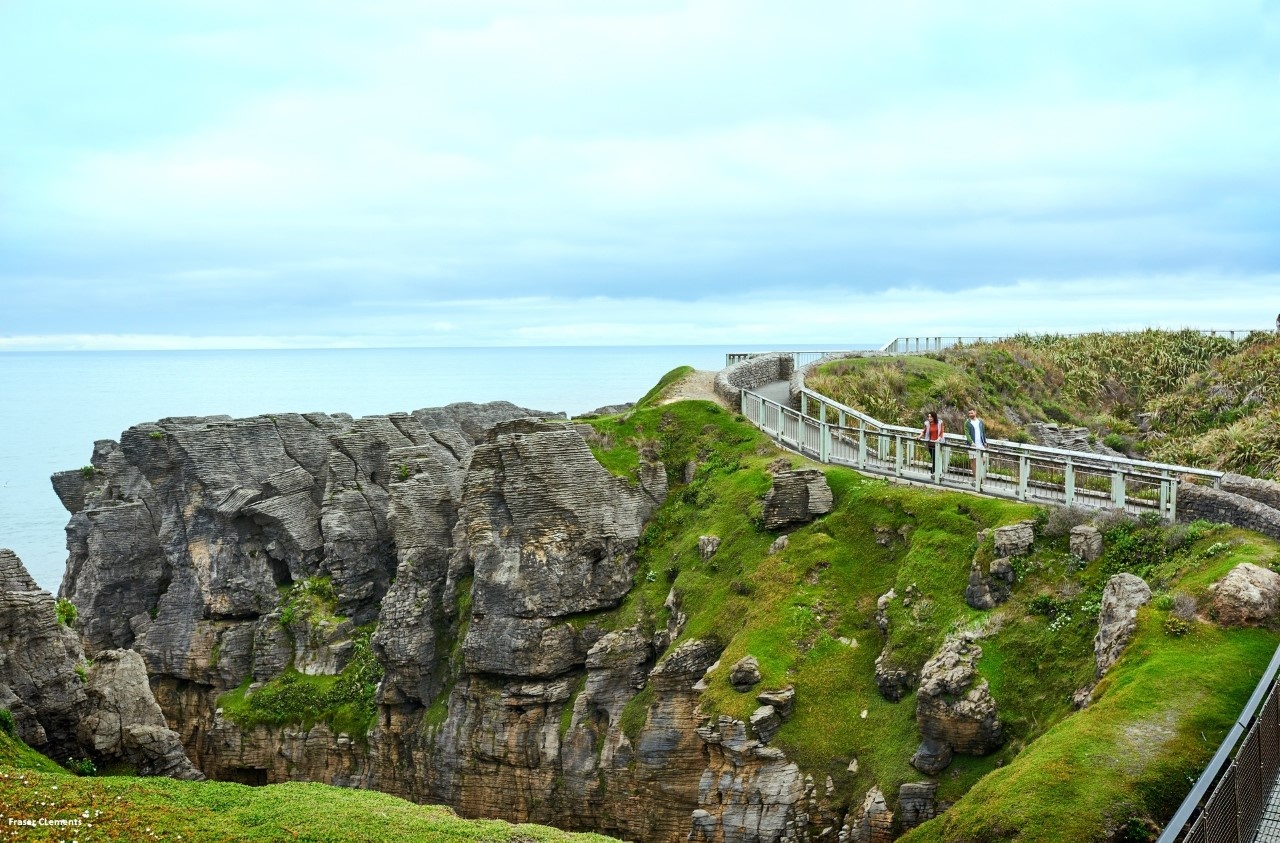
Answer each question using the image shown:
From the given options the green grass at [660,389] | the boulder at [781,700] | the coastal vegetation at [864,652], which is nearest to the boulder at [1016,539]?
the coastal vegetation at [864,652]

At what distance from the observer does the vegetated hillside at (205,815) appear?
19.8m

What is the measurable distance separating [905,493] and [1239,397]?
28.0 metres

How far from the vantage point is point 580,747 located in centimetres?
3359

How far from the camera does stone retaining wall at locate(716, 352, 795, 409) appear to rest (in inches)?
1802

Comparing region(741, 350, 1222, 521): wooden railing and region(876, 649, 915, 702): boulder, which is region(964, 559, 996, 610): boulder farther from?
region(741, 350, 1222, 521): wooden railing

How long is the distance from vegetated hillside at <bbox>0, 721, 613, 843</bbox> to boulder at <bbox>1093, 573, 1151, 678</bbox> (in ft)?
34.4

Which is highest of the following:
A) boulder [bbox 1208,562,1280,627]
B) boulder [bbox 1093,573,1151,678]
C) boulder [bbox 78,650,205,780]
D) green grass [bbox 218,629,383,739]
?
boulder [bbox 1208,562,1280,627]

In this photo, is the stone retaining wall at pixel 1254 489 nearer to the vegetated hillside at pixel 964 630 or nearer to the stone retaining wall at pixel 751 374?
the vegetated hillside at pixel 964 630

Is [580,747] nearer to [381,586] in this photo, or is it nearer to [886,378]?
[381,586]

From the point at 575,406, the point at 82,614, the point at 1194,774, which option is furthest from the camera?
the point at 575,406

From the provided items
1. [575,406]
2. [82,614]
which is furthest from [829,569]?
[575,406]

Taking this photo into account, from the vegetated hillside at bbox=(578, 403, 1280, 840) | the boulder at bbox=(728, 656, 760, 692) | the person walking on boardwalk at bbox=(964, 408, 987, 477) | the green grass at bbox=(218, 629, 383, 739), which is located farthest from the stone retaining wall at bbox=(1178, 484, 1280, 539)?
the green grass at bbox=(218, 629, 383, 739)

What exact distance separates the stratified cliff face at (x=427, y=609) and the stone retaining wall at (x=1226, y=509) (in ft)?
34.9

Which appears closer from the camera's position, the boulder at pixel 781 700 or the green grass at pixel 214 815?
the green grass at pixel 214 815
